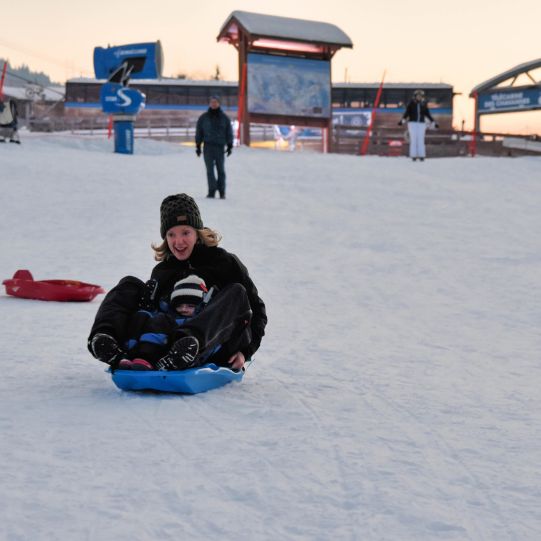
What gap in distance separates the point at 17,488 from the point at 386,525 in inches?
40.3

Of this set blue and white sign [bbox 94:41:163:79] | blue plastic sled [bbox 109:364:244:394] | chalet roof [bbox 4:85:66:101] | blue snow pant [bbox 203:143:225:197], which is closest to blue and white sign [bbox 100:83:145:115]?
blue and white sign [bbox 94:41:163:79]

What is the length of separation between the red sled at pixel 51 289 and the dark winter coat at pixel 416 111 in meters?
14.8

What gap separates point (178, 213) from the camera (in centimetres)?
361

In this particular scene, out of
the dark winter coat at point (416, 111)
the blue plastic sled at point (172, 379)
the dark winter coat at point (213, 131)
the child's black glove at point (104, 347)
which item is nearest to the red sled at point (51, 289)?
the blue plastic sled at point (172, 379)

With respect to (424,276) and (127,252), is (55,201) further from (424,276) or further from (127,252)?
(424,276)

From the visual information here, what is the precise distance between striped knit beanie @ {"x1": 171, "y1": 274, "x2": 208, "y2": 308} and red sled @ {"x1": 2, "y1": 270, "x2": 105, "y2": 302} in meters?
2.77

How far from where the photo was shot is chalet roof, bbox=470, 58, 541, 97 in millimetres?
27345

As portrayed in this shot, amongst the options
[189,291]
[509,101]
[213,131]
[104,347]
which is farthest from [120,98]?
[104,347]

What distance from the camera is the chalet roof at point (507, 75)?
27.3m

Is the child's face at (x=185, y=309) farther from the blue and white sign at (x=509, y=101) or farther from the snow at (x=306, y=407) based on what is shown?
the blue and white sign at (x=509, y=101)

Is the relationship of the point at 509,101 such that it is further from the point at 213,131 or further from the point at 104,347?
the point at 104,347

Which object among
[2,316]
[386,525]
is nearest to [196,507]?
[386,525]

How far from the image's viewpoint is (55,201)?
39.8ft

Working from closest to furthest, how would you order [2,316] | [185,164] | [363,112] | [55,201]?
[2,316] → [55,201] → [185,164] → [363,112]
